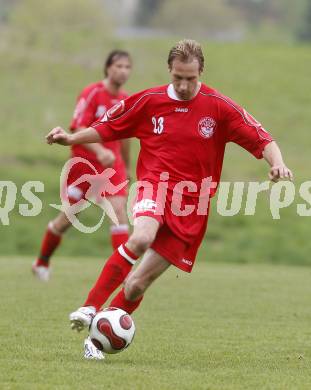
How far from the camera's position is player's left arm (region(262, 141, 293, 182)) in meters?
6.74

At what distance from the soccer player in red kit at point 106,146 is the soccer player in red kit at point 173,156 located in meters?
3.13

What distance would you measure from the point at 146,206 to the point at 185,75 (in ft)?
2.86

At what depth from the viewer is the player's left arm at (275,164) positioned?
22.1 feet

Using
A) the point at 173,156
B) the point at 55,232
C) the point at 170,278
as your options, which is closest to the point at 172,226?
the point at 173,156

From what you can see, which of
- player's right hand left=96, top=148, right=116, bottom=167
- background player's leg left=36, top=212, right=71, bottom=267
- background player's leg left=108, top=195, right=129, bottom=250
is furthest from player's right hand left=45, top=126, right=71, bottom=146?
background player's leg left=36, top=212, right=71, bottom=267

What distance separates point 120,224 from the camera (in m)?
11.0

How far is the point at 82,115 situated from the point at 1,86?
22052 mm

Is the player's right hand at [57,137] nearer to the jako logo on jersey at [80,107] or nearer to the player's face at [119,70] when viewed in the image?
the player's face at [119,70]

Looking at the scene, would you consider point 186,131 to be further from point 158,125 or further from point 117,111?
point 117,111

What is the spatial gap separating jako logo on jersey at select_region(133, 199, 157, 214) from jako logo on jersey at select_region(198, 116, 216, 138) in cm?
60

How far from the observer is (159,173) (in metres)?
7.07

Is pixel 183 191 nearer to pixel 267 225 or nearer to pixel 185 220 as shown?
pixel 185 220

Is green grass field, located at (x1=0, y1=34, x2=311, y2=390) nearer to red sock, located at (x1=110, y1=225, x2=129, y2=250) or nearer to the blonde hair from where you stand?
red sock, located at (x1=110, y1=225, x2=129, y2=250)

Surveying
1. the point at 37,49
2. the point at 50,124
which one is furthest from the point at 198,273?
the point at 37,49
